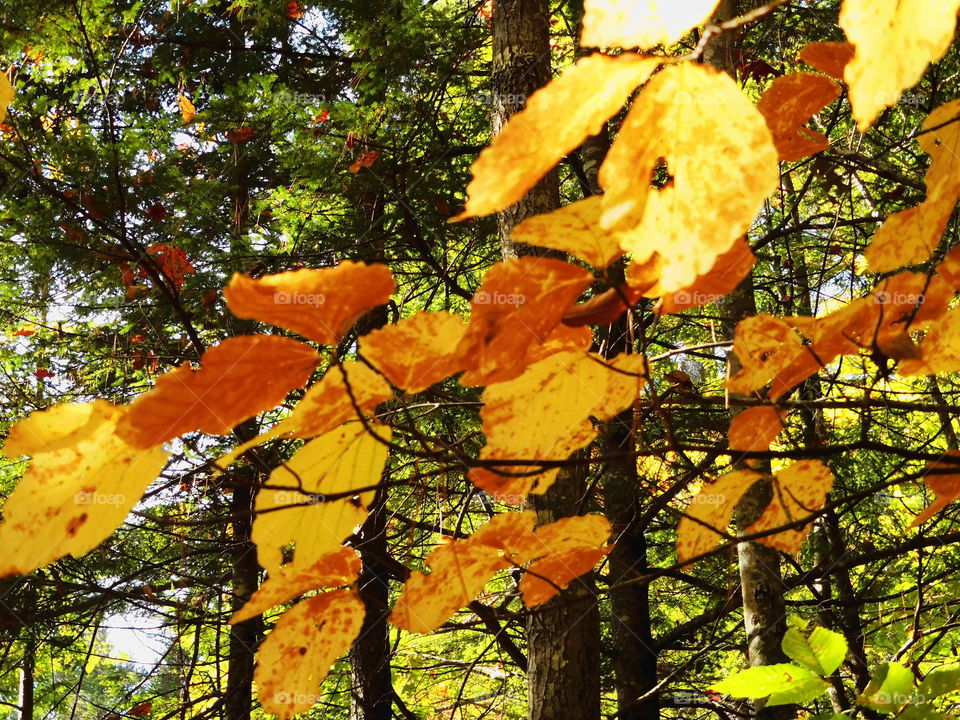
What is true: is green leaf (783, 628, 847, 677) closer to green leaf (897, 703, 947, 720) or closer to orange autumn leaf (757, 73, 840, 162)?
green leaf (897, 703, 947, 720)

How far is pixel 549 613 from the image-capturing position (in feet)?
7.02

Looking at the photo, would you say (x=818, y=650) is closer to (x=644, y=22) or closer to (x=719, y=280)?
(x=719, y=280)

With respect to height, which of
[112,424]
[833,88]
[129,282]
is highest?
[129,282]

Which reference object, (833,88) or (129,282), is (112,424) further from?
(129,282)

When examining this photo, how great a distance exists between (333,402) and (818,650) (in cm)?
73

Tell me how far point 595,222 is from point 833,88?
0.37 m

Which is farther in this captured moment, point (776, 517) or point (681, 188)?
point (776, 517)

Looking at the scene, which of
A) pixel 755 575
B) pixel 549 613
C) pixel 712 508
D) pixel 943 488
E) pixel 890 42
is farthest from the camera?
pixel 755 575

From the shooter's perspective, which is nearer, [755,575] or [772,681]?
[772,681]

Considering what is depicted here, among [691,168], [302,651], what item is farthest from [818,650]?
[691,168]

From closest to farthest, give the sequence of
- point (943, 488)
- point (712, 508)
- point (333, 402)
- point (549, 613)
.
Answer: point (333, 402), point (943, 488), point (712, 508), point (549, 613)

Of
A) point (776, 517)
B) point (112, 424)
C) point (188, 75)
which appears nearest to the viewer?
point (112, 424)

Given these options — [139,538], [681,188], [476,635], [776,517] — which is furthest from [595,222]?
[139,538]

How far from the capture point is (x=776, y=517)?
110 centimetres
